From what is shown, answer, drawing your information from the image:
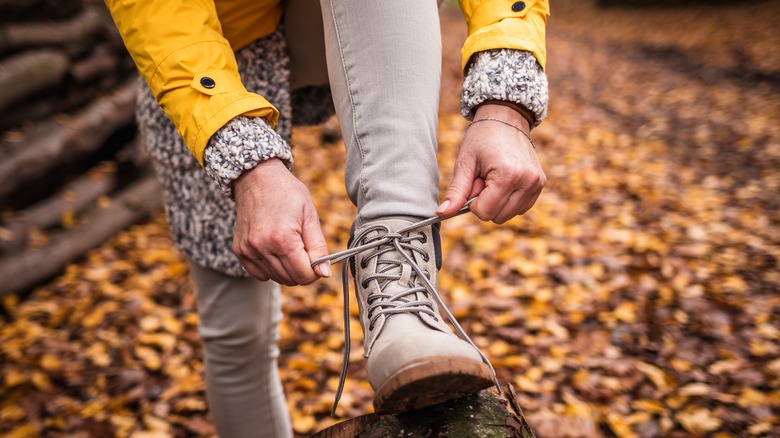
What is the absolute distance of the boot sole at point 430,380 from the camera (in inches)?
34.9

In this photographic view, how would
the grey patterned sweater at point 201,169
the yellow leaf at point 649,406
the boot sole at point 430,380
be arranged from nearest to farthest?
the boot sole at point 430,380 < the grey patterned sweater at point 201,169 < the yellow leaf at point 649,406

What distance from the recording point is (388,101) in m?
1.08

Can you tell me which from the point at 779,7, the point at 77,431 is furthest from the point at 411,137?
the point at 779,7

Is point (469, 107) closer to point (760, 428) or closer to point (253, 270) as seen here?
point (253, 270)

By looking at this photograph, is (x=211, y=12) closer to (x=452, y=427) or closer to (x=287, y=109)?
(x=287, y=109)

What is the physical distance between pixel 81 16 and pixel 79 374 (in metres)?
2.43

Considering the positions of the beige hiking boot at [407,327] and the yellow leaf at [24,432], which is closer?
the beige hiking boot at [407,327]

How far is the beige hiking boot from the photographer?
2.96ft

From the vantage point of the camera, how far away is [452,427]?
1.02 metres

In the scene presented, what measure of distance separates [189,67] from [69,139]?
2.58 metres

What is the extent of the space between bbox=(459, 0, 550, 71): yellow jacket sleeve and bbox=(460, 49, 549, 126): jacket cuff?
0.05ft

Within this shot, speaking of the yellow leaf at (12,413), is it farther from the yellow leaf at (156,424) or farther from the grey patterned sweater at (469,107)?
the grey patterned sweater at (469,107)

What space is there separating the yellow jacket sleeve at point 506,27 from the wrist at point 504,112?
4.6 inches

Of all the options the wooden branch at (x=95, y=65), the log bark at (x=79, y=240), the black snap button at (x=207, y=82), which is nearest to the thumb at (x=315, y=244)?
the black snap button at (x=207, y=82)
